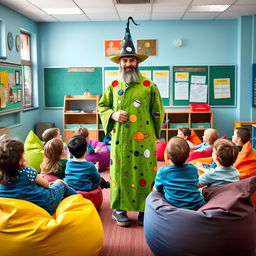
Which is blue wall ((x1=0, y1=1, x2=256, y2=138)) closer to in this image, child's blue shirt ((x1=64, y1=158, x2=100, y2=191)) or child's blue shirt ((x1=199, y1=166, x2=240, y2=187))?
child's blue shirt ((x1=64, y1=158, x2=100, y2=191))

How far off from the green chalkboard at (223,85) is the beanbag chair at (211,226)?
16.4ft

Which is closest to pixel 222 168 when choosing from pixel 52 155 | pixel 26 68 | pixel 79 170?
pixel 79 170

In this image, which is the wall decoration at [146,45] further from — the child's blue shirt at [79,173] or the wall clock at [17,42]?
the child's blue shirt at [79,173]

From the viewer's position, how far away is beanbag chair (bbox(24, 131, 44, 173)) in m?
4.46

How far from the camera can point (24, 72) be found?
696 centimetres

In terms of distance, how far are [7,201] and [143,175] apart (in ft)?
4.27

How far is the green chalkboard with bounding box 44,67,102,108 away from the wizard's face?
4.16 meters

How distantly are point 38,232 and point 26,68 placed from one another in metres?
5.47

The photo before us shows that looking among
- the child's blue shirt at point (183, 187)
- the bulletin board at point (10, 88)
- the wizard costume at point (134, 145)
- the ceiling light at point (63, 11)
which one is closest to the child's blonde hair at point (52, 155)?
the wizard costume at point (134, 145)

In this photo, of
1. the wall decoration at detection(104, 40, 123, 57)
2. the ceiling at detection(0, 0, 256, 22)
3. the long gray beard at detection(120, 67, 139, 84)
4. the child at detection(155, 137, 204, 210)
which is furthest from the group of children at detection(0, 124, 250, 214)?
the wall decoration at detection(104, 40, 123, 57)

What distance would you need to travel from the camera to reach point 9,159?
2.09m

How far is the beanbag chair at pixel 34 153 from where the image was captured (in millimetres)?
4465

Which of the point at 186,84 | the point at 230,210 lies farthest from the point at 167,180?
the point at 186,84

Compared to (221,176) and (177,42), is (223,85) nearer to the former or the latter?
(177,42)
